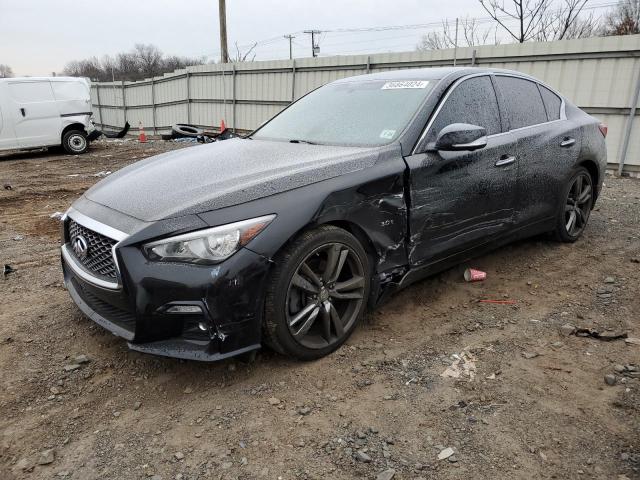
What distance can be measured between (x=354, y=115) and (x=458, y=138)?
785 millimetres

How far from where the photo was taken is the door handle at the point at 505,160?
358 cm

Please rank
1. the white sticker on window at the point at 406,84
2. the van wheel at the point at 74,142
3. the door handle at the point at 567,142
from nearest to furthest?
the white sticker on window at the point at 406,84, the door handle at the point at 567,142, the van wheel at the point at 74,142

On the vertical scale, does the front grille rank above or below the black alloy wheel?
above

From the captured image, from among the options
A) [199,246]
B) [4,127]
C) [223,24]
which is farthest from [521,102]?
[223,24]

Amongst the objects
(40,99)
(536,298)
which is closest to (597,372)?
(536,298)

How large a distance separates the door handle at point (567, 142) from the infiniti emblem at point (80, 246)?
3746 mm

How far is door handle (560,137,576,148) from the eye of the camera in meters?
4.23

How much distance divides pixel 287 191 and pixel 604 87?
27.8 ft

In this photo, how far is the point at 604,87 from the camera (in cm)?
879

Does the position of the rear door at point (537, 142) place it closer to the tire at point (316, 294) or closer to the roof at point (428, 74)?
the roof at point (428, 74)

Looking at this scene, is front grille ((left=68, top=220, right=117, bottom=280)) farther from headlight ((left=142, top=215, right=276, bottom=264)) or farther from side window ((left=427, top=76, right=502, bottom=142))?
side window ((left=427, top=76, right=502, bottom=142))

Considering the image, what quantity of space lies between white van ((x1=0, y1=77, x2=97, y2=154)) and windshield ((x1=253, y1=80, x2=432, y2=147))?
36.1 feet

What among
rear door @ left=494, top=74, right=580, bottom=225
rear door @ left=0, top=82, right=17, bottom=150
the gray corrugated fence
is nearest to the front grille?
rear door @ left=494, top=74, right=580, bottom=225

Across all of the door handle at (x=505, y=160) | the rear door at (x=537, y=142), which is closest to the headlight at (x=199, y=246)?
the door handle at (x=505, y=160)
